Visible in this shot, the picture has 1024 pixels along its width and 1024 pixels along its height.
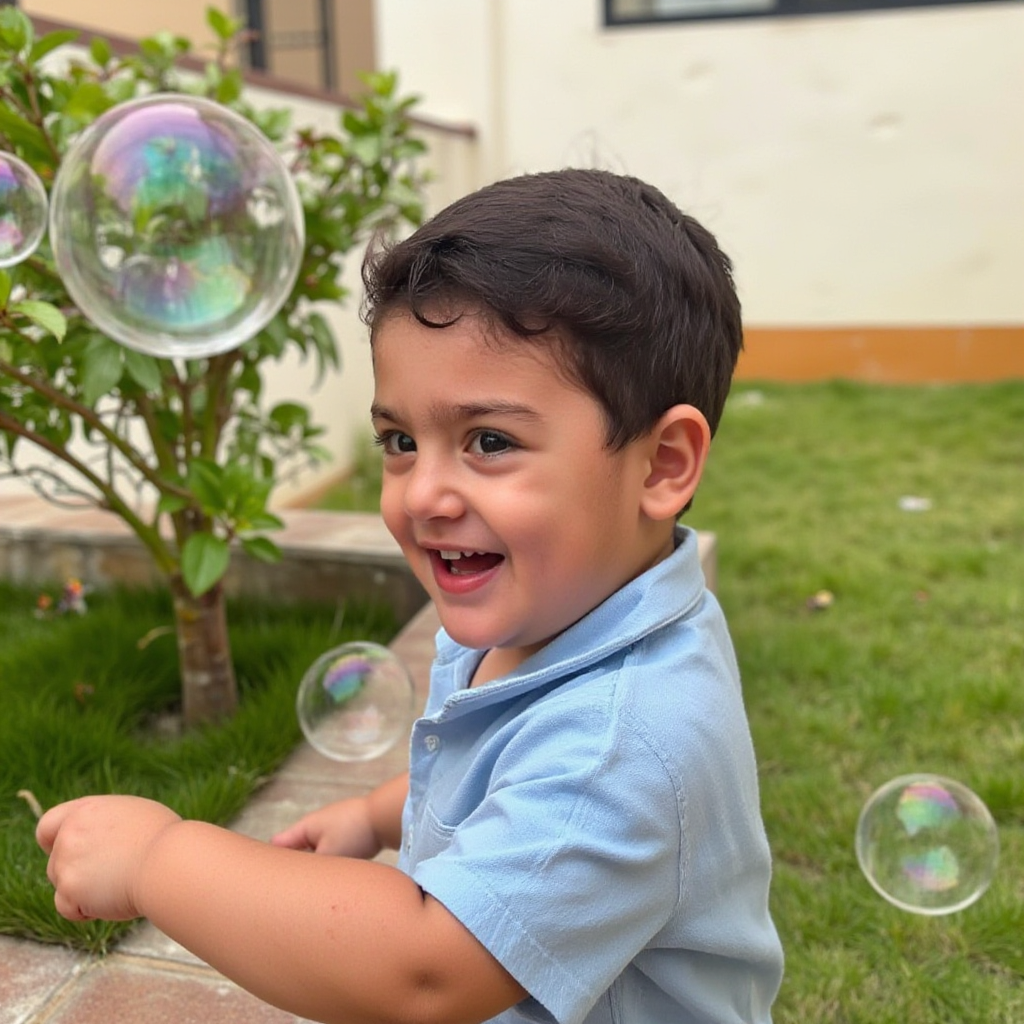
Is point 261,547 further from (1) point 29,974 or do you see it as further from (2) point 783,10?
(2) point 783,10

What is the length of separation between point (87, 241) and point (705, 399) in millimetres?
1201

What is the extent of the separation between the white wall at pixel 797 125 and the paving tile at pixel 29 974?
561cm

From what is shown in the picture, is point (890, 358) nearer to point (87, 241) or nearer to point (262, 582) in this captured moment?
point (262, 582)

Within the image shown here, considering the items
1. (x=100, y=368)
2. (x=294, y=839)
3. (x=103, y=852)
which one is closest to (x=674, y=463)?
(x=103, y=852)

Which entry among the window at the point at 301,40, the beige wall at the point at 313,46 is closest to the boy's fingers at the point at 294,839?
the beige wall at the point at 313,46

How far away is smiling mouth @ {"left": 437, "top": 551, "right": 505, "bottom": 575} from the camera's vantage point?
1.10 metres

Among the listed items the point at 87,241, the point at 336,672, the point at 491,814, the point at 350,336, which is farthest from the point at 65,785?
the point at 350,336

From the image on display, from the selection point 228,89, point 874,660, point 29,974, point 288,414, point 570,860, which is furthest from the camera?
point 874,660

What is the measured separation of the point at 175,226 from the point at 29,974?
49.5 inches

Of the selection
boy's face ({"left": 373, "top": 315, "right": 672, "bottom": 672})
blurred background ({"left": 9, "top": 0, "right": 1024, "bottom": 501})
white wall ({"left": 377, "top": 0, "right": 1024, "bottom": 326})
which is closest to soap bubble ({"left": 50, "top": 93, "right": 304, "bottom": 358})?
boy's face ({"left": 373, "top": 315, "right": 672, "bottom": 672})

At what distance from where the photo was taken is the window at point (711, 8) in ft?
21.9

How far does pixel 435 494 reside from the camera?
1.05 metres

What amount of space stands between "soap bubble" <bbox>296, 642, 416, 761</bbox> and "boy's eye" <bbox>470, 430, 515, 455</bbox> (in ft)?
3.51

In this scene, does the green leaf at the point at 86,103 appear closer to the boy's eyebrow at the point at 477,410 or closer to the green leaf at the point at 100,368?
the green leaf at the point at 100,368
